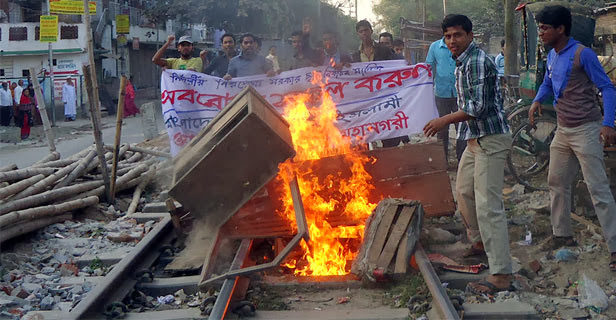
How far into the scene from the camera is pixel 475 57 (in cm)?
486

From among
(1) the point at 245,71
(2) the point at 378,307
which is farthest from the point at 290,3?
(2) the point at 378,307

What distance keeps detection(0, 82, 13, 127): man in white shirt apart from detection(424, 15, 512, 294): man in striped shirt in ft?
76.0

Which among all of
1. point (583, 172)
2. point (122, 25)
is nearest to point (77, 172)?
point (583, 172)

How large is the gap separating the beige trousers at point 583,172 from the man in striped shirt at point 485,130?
946 millimetres

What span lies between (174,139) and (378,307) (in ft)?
14.4

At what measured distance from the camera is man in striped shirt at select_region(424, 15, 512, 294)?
4.86 m

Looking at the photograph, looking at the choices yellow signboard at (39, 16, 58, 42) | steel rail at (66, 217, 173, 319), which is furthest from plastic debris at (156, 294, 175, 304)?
yellow signboard at (39, 16, 58, 42)

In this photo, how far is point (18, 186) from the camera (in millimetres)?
7355

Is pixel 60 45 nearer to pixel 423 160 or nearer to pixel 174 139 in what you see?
pixel 174 139

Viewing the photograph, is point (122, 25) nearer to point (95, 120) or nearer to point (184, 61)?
point (184, 61)

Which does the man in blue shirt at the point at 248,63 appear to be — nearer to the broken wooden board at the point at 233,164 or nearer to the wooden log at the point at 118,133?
the wooden log at the point at 118,133

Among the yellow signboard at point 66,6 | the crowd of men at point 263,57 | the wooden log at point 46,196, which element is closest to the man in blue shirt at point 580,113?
the crowd of men at point 263,57

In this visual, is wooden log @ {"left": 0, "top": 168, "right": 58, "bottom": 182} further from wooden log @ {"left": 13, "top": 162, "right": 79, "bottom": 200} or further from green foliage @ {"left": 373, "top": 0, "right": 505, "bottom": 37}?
green foliage @ {"left": 373, "top": 0, "right": 505, "bottom": 37}

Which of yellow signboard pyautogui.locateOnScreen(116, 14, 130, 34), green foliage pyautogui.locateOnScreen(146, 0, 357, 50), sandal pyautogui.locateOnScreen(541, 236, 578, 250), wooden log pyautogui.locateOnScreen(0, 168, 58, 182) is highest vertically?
green foliage pyautogui.locateOnScreen(146, 0, 357, 50)
